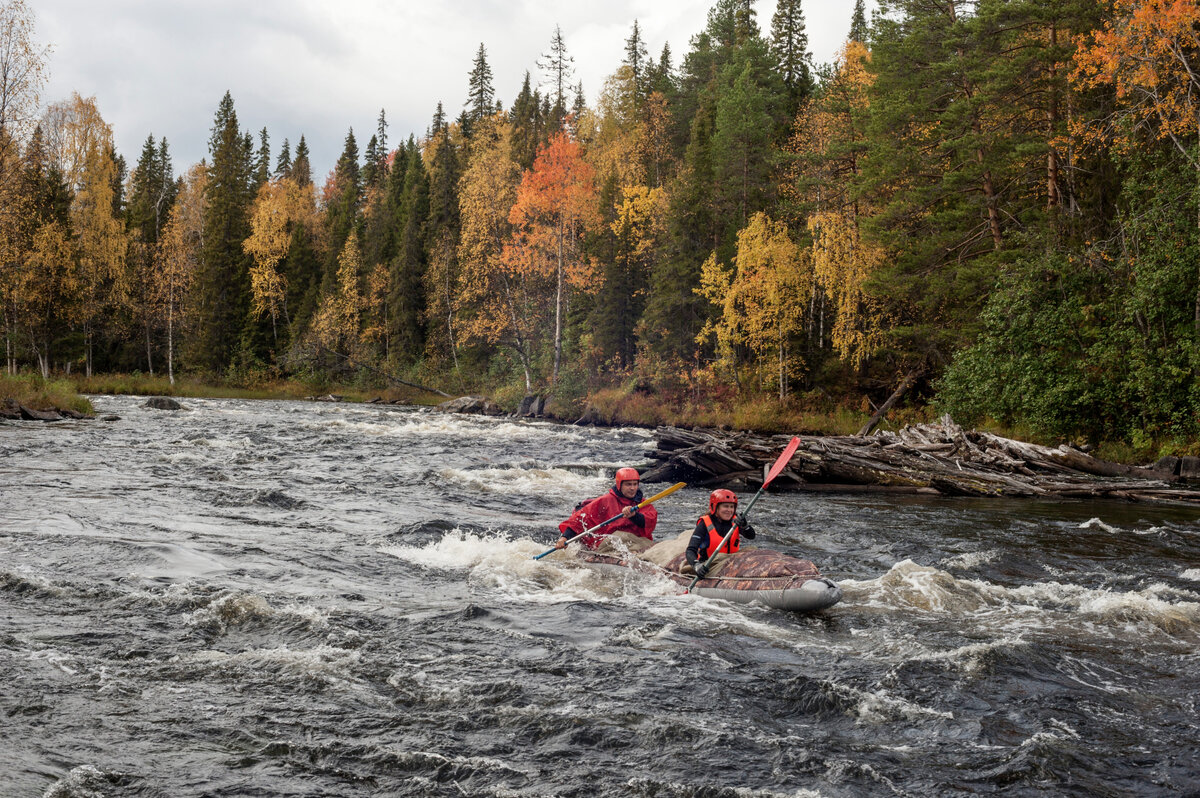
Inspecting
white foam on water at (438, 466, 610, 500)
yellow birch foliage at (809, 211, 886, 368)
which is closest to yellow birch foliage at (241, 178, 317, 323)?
yellow birch foliage at (809, 211, 886, 368)

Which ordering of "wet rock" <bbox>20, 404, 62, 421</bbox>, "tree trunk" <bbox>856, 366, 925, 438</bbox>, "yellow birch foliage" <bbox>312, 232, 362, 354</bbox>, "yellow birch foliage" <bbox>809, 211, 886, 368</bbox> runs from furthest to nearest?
"yellow birch foliage" <bbox>312, 232, 362, 354</bbox>, "yellow birch foliage" <bbox>809, 211, 886, 368</bbox>, "tree trunk" <bbox>856, 366, 925, 438</bbox>, "wet rock" <bbox>20, 404, 62, 421</bbox>

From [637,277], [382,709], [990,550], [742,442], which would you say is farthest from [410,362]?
[382,709]

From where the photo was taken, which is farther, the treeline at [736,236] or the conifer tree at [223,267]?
the conifer tree at [223,267]

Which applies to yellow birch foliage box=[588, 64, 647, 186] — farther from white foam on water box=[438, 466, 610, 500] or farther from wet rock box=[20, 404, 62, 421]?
wet rock box=[20, 404, 62, 421]

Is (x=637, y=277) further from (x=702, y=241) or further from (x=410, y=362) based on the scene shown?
(x=410, y=362)

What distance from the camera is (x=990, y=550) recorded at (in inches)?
429

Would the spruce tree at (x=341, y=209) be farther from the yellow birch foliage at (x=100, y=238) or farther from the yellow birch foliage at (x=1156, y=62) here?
the yellow birch foliage at (x=1156, y=62)

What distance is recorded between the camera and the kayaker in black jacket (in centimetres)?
866

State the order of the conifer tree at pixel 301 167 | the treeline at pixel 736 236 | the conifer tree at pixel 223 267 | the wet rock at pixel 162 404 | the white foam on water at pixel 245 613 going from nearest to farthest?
the white foam on water at pixel 245 613 → the treeline at pixel 736 236 → the wet rock at pixel 162 404 → the conifer tree at pixel 223 267 → the conifer tree at pixel 301 167

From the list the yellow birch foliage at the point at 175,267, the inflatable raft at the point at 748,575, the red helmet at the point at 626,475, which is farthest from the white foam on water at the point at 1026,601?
the yellow birch foliage at the point at 175,267

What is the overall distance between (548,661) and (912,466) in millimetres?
13200

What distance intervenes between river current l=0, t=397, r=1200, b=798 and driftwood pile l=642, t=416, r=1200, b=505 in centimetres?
378

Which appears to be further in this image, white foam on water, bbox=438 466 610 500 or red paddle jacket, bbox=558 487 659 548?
white foam on water, bbox=438 466 610 500

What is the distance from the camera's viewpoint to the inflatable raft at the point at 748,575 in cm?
774
